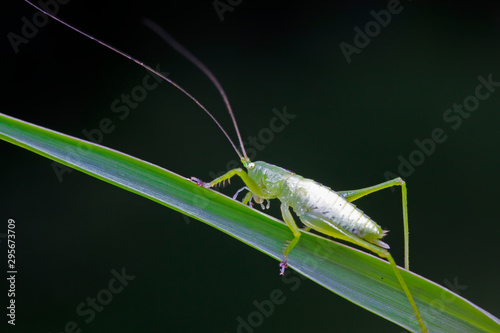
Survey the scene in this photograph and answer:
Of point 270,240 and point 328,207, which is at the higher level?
point 328,207

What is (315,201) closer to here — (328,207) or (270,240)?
(328,207)

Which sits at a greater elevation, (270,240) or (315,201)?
(315,201)

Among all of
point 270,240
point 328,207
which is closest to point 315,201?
point 328,207

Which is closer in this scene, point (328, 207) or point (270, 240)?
point (270, 240)

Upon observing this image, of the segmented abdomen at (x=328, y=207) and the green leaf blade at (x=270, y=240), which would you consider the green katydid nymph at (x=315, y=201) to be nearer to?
the segmented abdomen at (x=328, y=207)

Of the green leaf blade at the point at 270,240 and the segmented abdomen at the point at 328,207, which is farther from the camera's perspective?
the segmented abdomen at the point at 328,207

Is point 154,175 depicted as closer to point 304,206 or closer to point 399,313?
point 304,206

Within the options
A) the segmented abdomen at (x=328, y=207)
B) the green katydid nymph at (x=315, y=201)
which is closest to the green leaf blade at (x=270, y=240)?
the green katydid nymph at (x=315, y=201)

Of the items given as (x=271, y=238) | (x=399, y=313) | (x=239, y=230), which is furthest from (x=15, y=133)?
(x=399, y=313)
